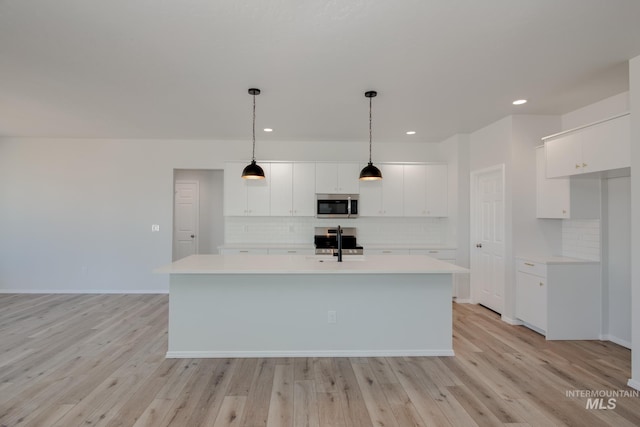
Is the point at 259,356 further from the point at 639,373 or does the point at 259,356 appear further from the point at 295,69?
the point at 639,373

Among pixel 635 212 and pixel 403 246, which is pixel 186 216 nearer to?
Result: pixel 403 246

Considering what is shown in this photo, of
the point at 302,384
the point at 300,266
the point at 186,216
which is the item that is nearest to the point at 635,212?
the point at 300,266

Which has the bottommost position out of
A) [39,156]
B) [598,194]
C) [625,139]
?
[598,194]

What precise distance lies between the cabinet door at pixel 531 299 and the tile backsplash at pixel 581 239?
2.16 feet

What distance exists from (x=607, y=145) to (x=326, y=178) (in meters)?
3.45

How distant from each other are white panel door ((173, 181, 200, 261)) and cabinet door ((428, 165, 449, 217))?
4.46 m

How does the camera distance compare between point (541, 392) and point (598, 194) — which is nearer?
point (541, 392)

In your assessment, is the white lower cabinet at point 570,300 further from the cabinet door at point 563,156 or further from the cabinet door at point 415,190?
the cabinet door at point 415,190

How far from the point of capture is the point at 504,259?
4012 millimetres

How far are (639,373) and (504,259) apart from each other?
174 cm

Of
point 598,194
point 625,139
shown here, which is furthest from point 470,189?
point 625,139

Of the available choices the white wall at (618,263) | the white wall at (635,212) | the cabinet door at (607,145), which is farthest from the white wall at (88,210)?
the white wall at (618,263)

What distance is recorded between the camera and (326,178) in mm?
5121

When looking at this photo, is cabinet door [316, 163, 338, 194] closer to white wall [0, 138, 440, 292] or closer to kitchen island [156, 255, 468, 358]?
white wall [0, 138, 440, 292]
